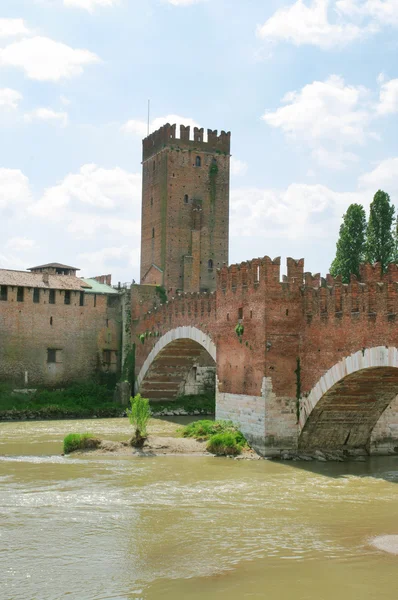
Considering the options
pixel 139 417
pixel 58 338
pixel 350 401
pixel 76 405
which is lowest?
pixel 76 405

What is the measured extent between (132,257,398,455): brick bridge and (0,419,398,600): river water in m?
1.09

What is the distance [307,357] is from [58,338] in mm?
18474

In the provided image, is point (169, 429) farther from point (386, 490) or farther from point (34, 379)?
point (386, 490)

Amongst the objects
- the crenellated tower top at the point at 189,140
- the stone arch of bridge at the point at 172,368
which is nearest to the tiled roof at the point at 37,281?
the stone arch of bridge at the point at 172,368

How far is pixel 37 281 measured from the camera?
35.9 m

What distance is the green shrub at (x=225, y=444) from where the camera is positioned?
21.0m

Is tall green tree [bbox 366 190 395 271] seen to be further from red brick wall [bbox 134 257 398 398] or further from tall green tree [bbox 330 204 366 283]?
red brick wall [bbox 134 257 398 398]

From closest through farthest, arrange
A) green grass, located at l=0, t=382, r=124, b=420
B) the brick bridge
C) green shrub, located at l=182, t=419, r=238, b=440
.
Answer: the brick bridge → green shrub, located at l=182, t=419, r=238, b=440 → green grass, located at l=0, t=382, r=124, b=420

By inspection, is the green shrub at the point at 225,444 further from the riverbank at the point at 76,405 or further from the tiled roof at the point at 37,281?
the tiled roof at the point at 37,281

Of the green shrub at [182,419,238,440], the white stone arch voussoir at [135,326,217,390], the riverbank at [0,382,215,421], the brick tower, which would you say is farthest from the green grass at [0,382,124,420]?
the brick tower

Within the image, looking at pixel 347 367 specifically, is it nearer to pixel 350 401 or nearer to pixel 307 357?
pixel 350 401

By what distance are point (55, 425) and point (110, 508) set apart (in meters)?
15.2

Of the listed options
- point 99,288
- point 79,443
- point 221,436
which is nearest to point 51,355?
point 99,288

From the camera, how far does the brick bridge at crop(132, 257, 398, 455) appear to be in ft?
59.0
